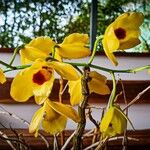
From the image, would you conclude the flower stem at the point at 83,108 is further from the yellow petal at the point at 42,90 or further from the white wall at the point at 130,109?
the white wall at the point at 130,109

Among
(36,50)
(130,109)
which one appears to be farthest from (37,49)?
(130,109)

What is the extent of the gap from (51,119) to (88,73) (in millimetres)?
76

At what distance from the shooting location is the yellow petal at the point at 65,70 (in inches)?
14.9

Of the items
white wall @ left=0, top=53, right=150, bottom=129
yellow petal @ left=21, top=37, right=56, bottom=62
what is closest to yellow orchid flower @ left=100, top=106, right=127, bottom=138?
yellow petal @ left=21, top=37, right=56, bottom=62

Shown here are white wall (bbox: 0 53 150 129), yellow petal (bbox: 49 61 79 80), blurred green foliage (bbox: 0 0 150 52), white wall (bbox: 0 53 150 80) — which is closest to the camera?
yellow petal (bbox: 49 61 79 80)

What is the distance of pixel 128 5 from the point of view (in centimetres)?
202

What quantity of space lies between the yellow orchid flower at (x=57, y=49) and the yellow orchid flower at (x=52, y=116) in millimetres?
57

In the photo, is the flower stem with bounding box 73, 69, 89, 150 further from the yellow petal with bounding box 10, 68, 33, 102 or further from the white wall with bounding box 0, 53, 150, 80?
the white wall with bounding box 0, 53, 150, 80

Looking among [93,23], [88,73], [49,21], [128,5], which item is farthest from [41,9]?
[88,73]

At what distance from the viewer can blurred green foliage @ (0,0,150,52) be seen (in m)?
1.79

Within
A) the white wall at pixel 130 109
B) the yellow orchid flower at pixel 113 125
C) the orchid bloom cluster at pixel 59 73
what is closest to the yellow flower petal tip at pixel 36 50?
the orchid bloom cluster at pixel 59 73

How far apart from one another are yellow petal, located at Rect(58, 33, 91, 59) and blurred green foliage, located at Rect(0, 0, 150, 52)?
1306mm

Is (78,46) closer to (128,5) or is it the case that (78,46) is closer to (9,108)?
(9,108)

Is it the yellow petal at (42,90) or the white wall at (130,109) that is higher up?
the yellow petal at (42,90)
